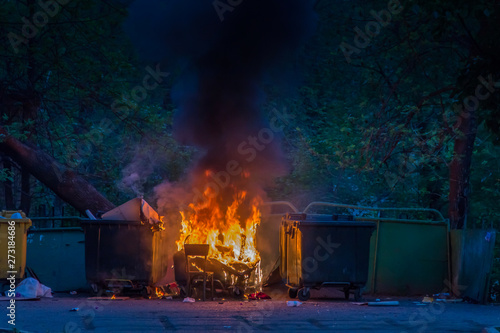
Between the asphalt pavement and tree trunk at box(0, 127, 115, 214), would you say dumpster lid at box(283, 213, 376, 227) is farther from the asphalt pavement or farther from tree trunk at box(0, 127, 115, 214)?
tree trunk at box(0, 127, 115, 214)

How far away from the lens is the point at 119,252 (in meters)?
12.5

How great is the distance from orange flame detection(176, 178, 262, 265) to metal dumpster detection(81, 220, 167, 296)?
91cm

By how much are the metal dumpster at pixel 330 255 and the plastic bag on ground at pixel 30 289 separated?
4577 mm

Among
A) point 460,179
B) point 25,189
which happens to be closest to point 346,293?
point 460,179

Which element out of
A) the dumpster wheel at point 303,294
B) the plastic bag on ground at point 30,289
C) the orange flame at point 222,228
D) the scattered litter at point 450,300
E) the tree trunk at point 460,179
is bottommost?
the plastic bag on ground at point 30,289

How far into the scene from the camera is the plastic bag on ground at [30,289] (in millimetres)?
12406

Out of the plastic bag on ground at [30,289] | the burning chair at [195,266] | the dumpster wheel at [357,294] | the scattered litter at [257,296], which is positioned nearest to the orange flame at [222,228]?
the burning chair at [195,266]

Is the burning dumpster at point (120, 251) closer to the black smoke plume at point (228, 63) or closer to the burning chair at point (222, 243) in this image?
the burning chair at point (222, 243)

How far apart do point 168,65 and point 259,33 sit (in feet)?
8.37

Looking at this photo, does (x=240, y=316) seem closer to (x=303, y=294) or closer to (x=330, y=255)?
(x=303, y=294)

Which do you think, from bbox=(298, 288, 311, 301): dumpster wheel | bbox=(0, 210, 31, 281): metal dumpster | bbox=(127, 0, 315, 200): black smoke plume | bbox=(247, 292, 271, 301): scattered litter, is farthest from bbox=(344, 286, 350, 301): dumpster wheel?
bbox=(0, 210, 31, 281): metal dumpster

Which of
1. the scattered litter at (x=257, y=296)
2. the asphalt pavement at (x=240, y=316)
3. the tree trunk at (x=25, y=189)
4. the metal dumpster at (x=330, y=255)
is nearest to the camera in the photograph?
the asphalt pavement at (x=240, y=316)

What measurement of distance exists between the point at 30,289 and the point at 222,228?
3609 mm

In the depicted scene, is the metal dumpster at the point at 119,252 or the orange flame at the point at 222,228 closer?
the metal dumpster at the point at 119,252
